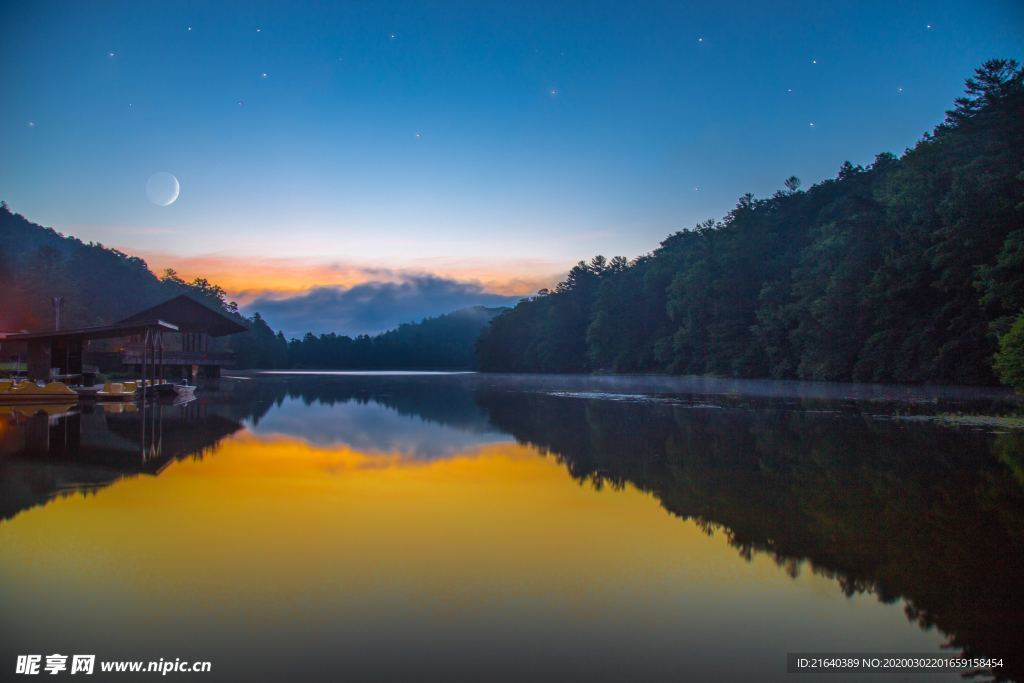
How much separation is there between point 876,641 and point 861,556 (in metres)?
1.91

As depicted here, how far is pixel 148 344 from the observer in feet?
110

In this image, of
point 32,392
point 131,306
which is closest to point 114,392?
point 32,392

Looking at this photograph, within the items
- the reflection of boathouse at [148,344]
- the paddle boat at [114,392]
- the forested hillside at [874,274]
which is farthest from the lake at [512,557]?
the reflection of boathouse at [148,344]

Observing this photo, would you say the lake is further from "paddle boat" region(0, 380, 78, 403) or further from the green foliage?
"paddle boat" region(0, 380, 78, 403)

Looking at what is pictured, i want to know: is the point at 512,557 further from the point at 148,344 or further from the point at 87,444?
the point at 148,344

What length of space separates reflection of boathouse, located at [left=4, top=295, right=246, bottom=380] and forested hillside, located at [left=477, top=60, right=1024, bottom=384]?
1329 inches

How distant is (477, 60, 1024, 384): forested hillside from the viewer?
30016 millimetres

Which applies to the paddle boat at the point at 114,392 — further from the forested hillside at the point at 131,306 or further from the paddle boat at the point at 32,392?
the forested hillside at the point at 131,306

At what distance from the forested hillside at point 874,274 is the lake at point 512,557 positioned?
55.3ft

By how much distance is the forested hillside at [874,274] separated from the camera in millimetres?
30016

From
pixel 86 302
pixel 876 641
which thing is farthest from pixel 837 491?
pixel 86 302

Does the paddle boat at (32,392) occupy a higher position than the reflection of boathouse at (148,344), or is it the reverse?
the reflection of boathouse at (148,344)
